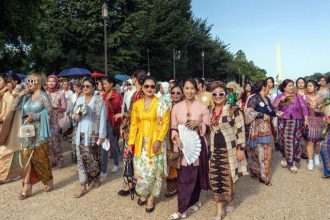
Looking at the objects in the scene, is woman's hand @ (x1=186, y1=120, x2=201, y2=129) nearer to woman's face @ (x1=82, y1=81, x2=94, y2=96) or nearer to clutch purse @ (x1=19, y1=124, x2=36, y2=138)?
woman's face @ (x1=82, y1=81, x2=94, y2=96)

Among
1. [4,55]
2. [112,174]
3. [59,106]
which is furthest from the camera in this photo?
[4,55]

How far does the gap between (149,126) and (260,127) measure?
2538 mm

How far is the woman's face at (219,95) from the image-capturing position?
458 cm

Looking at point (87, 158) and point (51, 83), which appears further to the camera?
point (51, 83)

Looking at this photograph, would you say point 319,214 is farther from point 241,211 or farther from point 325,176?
point 325,176

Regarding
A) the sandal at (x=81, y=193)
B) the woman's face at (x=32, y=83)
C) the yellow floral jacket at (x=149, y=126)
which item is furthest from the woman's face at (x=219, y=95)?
the woman's face at (x=32, y=83)

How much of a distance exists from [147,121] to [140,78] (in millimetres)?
912

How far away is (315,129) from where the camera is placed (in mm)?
7477

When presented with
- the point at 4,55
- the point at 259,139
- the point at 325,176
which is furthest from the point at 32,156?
the point at 4,55

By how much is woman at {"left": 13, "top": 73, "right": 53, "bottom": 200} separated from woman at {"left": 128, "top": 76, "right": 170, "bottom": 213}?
163 centimetres

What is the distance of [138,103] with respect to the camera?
4.88 metres

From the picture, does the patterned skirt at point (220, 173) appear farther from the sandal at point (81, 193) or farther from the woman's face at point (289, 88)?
the woman's face at point (289, 88)

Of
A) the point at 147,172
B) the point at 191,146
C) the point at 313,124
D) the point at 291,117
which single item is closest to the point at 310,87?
the point at 313,124

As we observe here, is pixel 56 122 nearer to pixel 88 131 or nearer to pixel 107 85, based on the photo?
pixel 107 85
